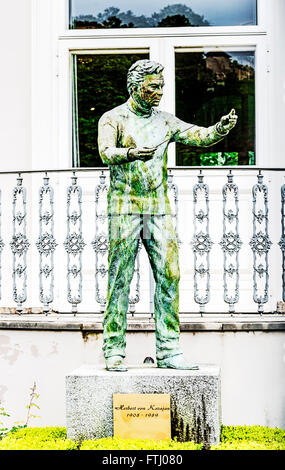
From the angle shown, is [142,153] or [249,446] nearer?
[142,153]

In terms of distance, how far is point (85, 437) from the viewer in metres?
5.97

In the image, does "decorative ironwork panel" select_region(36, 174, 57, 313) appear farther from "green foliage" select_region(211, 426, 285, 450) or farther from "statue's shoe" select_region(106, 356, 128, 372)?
"green foliage" select_region(211, 426, 285, 450)

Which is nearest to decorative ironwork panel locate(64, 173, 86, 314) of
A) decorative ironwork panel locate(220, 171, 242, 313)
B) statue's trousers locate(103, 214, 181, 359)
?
decorative ironwork panel locate(220, 171, 242, 313)

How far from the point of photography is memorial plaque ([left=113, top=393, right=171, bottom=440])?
5.82m

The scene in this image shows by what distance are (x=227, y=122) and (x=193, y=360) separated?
227cm

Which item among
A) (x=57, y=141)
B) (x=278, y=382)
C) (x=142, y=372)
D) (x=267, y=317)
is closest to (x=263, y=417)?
(x=278, y=382)

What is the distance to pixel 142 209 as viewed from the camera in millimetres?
6004

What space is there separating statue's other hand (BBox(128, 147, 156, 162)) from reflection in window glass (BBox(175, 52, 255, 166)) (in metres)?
3.42

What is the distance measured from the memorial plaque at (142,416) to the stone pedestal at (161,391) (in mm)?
51

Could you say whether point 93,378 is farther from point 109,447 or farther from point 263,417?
point 263,417

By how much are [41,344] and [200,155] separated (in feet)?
8.31

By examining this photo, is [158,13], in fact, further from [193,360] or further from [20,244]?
[193,360]

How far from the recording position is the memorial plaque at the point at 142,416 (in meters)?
5.82

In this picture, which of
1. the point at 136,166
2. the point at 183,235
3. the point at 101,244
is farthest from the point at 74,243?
the point at 136,166
